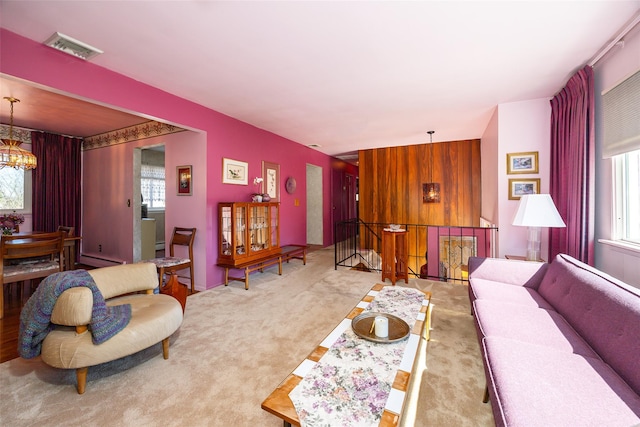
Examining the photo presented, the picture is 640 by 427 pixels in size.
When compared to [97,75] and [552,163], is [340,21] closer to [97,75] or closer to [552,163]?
[97,75]

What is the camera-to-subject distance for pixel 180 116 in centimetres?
331

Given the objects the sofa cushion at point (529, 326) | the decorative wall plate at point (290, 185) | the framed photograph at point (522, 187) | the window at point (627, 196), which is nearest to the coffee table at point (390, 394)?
the sofa cushion at point (529, 326)

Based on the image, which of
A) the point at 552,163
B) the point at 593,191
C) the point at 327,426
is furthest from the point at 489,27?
the point at 327,426

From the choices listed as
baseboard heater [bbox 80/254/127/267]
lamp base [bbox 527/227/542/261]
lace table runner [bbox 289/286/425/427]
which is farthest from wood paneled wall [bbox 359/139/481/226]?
baseboard heater [bbox 80/254/127/267]

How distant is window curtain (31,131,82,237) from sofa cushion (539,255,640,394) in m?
7.39

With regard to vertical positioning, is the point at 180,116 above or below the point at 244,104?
below

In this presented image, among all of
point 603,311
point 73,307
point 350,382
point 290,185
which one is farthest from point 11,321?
point 603,311

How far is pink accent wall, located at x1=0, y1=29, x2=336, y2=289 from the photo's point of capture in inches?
86.9

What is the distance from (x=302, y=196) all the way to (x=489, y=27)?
451cm

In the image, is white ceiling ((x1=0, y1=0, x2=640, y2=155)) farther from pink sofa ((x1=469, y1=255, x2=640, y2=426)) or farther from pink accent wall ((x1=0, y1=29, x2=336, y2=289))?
pink sofa ((x1=469, y1=255, x2=640, y2=426))

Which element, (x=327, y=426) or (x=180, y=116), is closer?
(x=327, y=426)

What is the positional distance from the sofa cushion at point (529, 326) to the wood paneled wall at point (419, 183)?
14.1ft

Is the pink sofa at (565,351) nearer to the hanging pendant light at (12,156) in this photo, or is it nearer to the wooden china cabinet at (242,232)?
the wooden china cabinet at (242,232)

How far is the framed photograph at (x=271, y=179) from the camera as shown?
191 inches
